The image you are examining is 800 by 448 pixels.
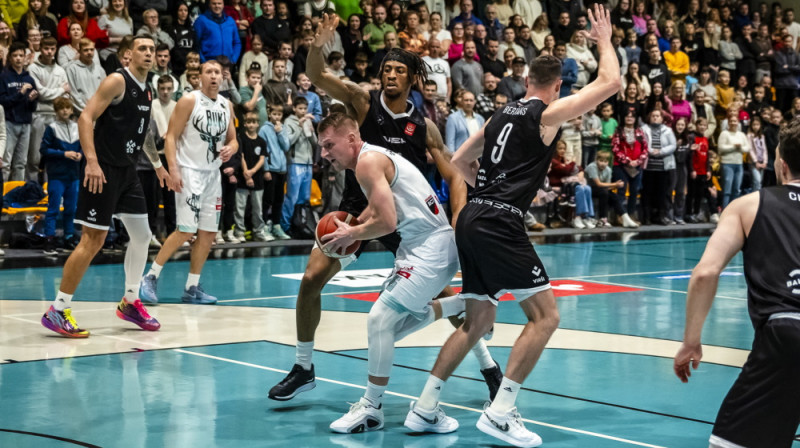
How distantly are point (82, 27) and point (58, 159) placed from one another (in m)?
2.80

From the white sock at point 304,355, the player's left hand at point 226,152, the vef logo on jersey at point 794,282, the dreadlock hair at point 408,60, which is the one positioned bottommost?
the white sock at point 304,355

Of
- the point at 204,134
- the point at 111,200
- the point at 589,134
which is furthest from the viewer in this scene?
the point at 589,134

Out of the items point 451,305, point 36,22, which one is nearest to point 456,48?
point 36,22

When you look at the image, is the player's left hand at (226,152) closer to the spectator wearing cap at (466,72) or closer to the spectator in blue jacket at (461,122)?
the spectator in blue jacket at (461,122)

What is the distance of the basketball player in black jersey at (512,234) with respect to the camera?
543cm

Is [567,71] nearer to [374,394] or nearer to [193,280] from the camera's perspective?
[193,280]

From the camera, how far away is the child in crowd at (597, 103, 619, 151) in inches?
750

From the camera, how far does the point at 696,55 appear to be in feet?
75.8

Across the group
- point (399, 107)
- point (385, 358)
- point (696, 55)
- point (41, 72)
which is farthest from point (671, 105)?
point (385, 358)

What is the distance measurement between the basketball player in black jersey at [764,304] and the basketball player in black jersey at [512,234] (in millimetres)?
1631

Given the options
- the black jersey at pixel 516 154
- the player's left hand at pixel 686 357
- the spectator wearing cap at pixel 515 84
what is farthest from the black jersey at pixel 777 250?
the spectator wearing cap at pixel 515 84

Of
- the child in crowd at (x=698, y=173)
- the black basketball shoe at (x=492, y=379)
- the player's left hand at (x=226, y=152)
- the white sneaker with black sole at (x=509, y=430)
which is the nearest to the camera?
the white sneaker with black sole at (x=509, y=430)

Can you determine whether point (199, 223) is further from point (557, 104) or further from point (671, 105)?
point (671, 105)

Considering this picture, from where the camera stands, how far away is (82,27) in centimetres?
1517
